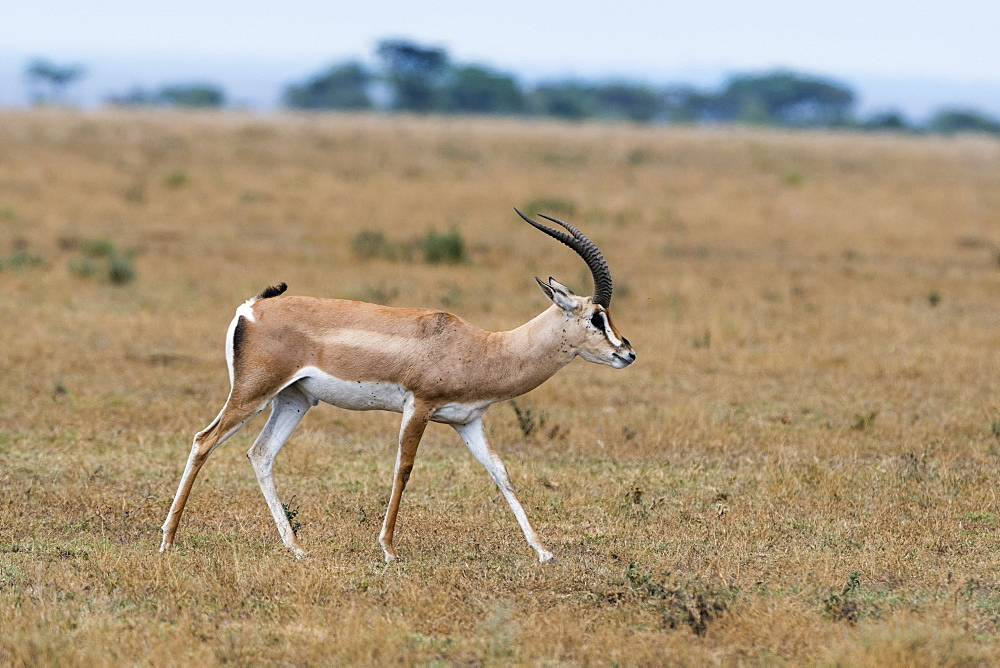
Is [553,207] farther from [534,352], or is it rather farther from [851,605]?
[851,605]

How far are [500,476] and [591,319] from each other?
91 centimetres

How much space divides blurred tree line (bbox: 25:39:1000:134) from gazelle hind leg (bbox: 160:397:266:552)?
61.9 metres

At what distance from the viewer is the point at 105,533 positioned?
6.48 m

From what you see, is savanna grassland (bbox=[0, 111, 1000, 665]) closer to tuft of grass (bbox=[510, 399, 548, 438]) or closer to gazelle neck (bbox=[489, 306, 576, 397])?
tuft of grass (bbox=[510, 399, 548, 438])

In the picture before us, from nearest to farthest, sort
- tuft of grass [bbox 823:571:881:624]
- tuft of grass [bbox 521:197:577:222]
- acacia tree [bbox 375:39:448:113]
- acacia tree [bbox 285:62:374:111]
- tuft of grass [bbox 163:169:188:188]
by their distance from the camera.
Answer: tuft of grass [bbox 823:571:881:624] < tuft of grass [bbox 521:197:577:222] < tuft of grass [bbox 163:169:188:188] < acacia tree [bbox 375:39:448:113] < acacia tree [bbox 285:62:374:111]

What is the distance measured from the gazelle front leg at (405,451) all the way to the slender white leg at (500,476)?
0.90ft

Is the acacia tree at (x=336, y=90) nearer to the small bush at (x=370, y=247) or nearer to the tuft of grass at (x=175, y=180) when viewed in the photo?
the tuft of grass at (x=175, y=180)

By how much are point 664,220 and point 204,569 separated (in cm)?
1600

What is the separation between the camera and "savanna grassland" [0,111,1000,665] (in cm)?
506

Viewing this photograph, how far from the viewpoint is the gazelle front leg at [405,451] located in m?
6.04

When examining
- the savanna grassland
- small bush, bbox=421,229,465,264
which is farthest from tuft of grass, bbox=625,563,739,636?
small bush, bbox=421,229,465,264

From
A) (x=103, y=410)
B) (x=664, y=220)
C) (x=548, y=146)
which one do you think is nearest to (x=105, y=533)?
(x=103, y=410)

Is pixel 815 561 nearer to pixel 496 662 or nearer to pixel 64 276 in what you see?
pixel 496 662

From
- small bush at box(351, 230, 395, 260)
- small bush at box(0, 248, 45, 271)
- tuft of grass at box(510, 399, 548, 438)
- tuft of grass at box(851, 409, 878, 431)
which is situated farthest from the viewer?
small bush at box(351, 230, 395, 260)
